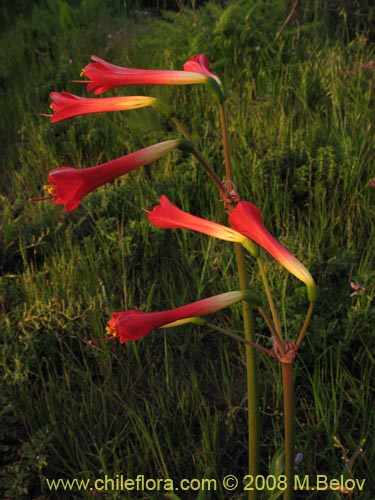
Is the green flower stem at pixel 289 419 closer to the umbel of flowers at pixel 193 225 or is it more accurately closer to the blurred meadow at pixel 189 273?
the umbel of flowers at pixel 193 225

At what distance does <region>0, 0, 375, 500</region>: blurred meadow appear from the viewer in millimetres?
1876

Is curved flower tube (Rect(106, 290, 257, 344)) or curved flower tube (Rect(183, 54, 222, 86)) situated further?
curved flower tube (Rect(183, 54, 222, 86))

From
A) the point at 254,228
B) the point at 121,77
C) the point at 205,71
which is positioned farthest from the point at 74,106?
the point at 254,228

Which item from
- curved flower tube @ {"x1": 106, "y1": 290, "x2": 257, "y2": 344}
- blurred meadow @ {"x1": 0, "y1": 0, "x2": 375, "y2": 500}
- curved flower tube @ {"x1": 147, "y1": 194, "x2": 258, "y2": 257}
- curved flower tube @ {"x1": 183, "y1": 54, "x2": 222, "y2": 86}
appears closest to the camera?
curved flower tube @ {"x1": 106, "y1": 290, "x2": 257, "y2": 344}

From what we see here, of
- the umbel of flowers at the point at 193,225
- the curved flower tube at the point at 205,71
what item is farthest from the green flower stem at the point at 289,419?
the curved flower tube at the point at 205,71

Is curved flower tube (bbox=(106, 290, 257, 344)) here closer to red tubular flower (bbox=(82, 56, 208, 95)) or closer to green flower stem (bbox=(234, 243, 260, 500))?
green flower stem (bbox=(234, 243, 260, 500))

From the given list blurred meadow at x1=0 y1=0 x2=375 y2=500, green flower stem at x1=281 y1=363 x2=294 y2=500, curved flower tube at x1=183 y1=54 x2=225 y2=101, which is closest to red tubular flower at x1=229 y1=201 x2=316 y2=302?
green flower stem at x1=281 y1=363 x2=294 y2=500

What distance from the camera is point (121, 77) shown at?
1.19 metres

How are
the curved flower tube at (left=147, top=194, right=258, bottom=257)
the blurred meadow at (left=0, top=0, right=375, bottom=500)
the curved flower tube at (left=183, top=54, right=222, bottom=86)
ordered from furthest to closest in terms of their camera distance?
1. the blurred meadow at (left=0, top=0, right=375, bottom=500)
2. the curved flower tube at (left=183, top=54, right=222, bottom=86)
3. the curved flower tube at (left=147, top=194, right=258, bottom=257)

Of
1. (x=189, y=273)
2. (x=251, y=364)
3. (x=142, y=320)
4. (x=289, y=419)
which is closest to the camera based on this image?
(x=142, y=320)

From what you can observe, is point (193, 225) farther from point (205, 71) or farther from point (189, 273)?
point (189, 273)

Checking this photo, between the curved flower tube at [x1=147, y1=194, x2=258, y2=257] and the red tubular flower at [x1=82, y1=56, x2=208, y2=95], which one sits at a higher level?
the red tubular flower at [x1=82, y1=56, x2=208, y2=95]

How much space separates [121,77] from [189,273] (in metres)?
1.34

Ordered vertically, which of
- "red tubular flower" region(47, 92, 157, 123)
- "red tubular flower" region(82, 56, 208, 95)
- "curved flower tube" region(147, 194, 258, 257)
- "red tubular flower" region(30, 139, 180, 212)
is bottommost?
"curved flower tube" region(147, 194, 258, 257)
